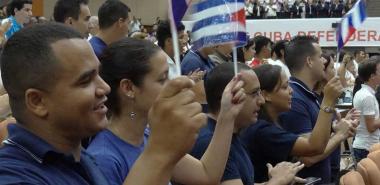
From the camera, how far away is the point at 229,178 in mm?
2406

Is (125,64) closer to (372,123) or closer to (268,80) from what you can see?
(268,80)

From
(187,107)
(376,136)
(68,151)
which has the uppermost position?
(187,107)

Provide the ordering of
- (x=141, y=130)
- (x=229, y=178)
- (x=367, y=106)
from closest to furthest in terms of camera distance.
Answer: (x=141, y=130) → (x=229, y=178) → (x=367, y=106)

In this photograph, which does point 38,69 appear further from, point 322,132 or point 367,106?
point 367,106

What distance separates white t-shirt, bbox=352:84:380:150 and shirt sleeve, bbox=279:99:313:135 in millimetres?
2070

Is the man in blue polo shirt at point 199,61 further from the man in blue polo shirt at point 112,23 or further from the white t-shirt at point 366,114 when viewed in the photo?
the white t-shirt at point 366,114

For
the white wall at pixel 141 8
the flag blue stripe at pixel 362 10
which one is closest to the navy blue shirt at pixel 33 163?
the flag blue stripe at pixel 362 10

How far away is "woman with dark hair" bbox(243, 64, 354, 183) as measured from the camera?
10.2 ft

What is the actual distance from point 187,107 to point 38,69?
34 centimetres

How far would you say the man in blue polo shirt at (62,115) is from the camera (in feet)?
4.06

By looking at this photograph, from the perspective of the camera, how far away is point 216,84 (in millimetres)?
2682

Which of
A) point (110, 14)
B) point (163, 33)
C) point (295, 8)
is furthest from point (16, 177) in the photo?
point (295, 8)

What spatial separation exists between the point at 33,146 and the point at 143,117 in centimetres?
72

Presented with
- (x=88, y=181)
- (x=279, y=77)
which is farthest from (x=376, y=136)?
(x=88, y=181)
